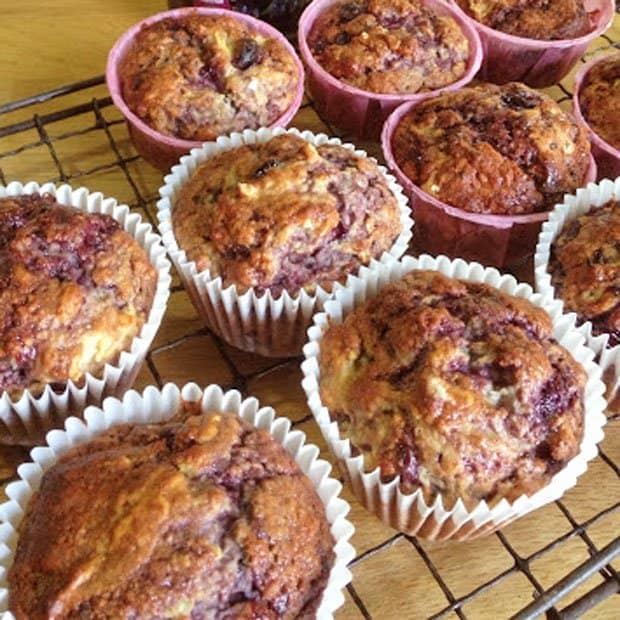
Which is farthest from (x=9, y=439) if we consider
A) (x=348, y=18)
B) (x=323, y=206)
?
(x=348, y=18)

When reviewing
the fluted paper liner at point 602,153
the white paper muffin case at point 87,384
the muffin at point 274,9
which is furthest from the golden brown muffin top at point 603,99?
the white paper muffin case at point 87,384

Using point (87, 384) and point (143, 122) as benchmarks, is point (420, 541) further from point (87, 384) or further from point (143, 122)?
point (143, 122)

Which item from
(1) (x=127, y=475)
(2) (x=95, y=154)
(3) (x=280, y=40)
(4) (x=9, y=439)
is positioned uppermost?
(3) (x=280, y=40)

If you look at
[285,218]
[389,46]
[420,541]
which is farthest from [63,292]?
[389,46]

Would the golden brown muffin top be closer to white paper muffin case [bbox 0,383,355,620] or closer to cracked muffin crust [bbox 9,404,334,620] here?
white paper muffin case [bbox 0,383,355,620]

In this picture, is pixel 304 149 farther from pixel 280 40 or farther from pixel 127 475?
pixel 127 475

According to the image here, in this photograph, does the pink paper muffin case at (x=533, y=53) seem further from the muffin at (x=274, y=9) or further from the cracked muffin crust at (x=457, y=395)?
the cracked muffin crust at (x=457, y=395)
